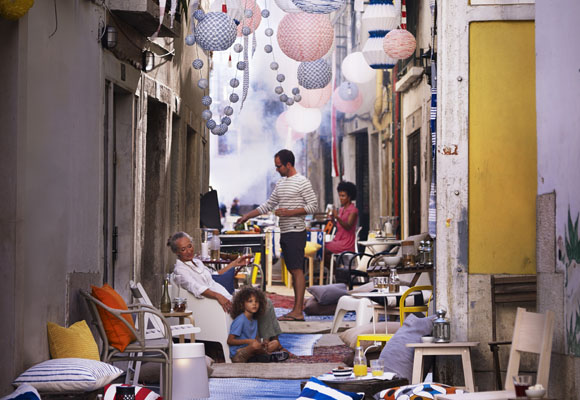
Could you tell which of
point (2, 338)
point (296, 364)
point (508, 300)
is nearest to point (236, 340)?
point (296, 364)

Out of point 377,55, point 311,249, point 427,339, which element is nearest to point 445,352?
point 427,339

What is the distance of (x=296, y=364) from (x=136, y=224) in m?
2.06

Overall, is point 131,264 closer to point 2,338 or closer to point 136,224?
point 136,224

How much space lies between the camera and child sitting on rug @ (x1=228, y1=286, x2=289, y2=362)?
8.89 m

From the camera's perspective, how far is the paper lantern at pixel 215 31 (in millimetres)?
8828

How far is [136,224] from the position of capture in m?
9.25

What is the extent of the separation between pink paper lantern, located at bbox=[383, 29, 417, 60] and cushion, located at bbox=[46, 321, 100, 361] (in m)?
5.63

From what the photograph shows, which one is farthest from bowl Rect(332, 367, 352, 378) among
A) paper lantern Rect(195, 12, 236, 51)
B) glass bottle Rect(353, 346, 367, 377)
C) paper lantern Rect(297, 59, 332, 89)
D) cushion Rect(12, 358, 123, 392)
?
paper lantern Rect(297, 59, 332, 89)

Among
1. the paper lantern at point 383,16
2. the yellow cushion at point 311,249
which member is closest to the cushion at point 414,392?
the paper lantern at point 383,16

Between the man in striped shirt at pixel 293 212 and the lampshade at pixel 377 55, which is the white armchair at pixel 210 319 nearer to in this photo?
the man in striped shirt at pixel 293 212

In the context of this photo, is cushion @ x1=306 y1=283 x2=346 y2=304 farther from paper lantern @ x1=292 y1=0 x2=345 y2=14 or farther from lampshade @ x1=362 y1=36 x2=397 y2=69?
paper lantern @ x1=292 y1=0 x2=345 y2=14

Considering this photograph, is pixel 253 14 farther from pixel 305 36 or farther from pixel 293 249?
pixel 293 249

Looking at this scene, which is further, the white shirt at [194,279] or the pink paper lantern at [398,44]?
the pink paper lantern at [398,44]

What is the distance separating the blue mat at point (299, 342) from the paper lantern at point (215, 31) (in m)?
3.10
